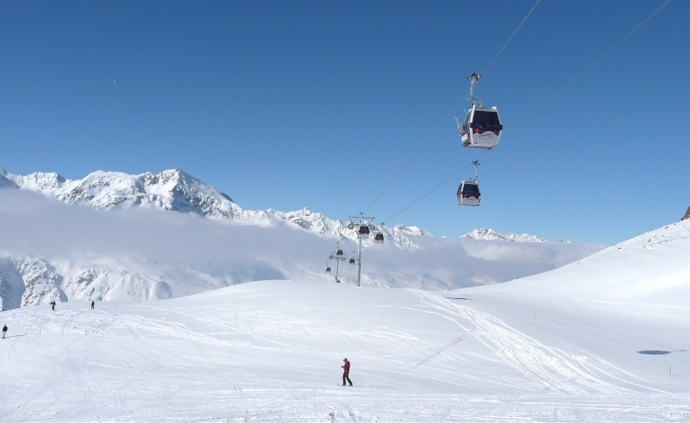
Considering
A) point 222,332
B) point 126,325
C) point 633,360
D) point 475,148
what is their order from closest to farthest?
point 475,148 → point 633,360 → point 222,332 → point 126,325

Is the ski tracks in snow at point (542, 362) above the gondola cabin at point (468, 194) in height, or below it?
below

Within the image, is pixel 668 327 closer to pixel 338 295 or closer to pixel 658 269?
pixel 658 269

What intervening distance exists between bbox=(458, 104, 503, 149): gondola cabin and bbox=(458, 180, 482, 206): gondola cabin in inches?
277

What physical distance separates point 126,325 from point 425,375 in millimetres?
23861

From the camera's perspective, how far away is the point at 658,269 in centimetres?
4897

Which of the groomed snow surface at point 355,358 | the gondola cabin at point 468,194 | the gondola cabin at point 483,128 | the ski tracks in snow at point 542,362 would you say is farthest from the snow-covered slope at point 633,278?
the gondola cabin at point 483,128

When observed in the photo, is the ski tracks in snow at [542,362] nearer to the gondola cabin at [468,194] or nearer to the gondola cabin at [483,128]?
the gondola cabin at [468,194]

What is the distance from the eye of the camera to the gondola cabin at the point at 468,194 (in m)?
25.8

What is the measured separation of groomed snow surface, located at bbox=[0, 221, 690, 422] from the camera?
14008mm

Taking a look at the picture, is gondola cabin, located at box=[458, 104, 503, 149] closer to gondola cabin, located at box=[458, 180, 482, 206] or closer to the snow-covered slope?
gondola cabin, located at box=[458, 180, 482, 206]

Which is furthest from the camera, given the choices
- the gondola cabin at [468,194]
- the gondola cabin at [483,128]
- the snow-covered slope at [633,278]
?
the snow-covered slope at [633,278]

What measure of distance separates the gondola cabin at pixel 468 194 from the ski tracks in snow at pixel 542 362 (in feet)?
28.2

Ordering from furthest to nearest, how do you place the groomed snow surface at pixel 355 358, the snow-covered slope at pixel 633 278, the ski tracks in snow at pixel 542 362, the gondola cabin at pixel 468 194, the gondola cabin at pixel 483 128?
the snow-covered slope at pixel 633 278
the gondola cabin at pixel 468 194
the ski tracks in snow at pixel 542 362
the gondola cabin at pixel 483 128
the groomed snow surface at pixel 355 358

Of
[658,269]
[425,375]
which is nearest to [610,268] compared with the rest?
[658,269]
